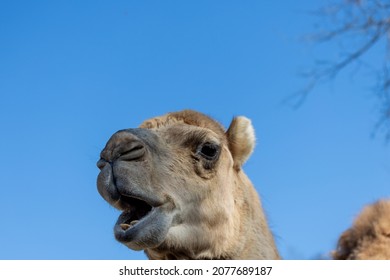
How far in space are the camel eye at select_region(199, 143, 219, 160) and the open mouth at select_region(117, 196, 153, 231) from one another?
24.3 inches

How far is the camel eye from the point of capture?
5039mm

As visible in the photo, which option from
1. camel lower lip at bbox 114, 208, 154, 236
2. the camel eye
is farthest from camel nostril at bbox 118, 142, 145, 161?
the camel eye

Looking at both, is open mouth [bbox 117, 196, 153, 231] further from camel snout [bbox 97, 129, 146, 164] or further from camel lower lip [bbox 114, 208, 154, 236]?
camel snout [bbox 97, 129, 146, 164]

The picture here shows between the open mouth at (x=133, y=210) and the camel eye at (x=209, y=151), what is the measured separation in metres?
0.62

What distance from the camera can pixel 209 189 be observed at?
496cm

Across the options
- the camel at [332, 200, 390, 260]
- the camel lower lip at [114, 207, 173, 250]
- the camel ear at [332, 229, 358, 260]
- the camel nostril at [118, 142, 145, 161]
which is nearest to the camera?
the camel lower lip at [114, 207, 173, 250]

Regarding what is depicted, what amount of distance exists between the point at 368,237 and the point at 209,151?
180 centimetres

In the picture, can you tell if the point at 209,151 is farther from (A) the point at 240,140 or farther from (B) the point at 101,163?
(B) the point at 101,163

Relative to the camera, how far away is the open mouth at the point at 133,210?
4637mm

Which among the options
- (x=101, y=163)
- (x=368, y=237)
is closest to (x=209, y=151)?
(x=101, y=163)

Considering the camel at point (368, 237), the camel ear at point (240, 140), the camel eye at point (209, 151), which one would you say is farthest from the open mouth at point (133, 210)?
the camel at point (368, 237)

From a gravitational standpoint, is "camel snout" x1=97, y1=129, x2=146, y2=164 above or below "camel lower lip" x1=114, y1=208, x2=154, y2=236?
above

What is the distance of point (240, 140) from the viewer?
5.44 meters

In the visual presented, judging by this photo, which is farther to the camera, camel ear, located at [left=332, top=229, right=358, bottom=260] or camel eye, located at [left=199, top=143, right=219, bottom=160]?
camel ear, located at [left=332, top=229, right=358, bottom=260]
